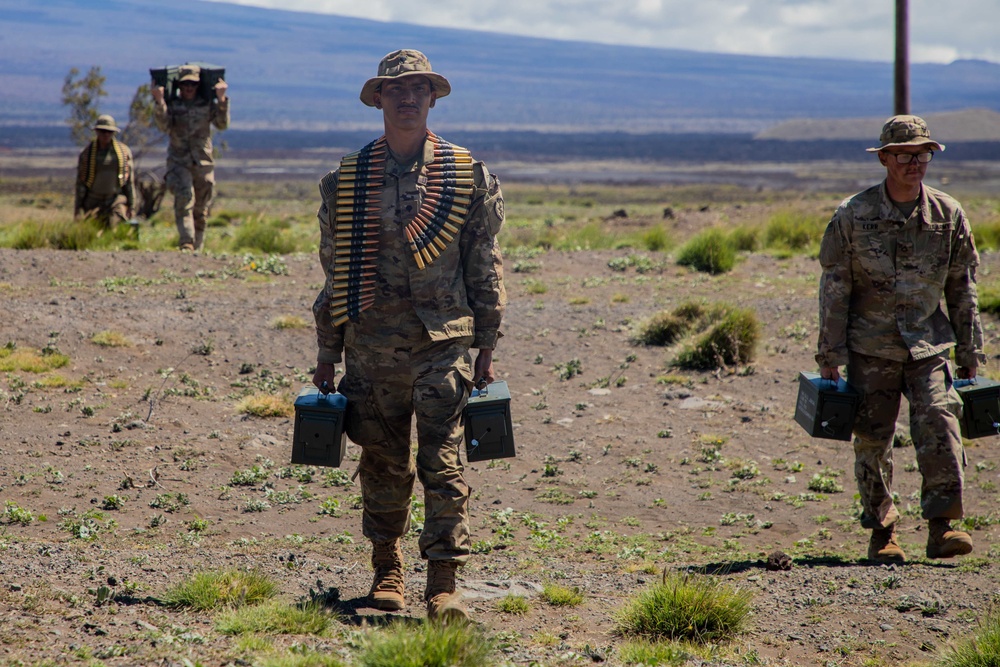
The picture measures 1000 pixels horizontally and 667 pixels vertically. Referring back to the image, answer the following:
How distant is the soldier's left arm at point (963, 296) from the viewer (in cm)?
577

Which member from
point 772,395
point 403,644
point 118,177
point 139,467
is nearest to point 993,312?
point 772,395

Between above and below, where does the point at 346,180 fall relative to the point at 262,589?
above

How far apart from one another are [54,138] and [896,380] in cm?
11039

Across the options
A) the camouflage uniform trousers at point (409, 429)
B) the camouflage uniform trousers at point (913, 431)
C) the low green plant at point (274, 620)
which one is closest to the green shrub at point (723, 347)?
the camouflage uniform trousers at point (913, 431)

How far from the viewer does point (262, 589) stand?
4855 millimetres

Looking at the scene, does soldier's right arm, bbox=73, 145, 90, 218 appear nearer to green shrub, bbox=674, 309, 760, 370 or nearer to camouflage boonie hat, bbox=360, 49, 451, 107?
green shrub, bbox=674, 309, 760, 370

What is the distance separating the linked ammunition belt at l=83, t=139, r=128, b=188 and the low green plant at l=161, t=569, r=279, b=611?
38.0 feet

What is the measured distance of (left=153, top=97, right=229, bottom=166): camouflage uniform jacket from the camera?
14297 mm

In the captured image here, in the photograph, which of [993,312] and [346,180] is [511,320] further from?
[346,180]

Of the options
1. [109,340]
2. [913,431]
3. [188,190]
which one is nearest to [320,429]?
[913,431]

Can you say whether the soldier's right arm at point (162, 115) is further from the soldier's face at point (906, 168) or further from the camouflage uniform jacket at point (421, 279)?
the soldier's face at point (906, 168)

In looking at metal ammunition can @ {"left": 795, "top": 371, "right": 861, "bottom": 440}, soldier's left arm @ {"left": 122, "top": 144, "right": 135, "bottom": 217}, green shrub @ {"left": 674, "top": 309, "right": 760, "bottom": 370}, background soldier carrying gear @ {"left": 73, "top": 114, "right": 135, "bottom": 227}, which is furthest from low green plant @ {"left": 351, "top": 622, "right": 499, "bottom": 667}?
soldier's left arm @ {"left": 122, "top": 144, "right": 135, "bottom": 217}

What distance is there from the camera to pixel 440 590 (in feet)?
15.5

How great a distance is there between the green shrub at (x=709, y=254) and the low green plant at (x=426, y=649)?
36.2 feet
